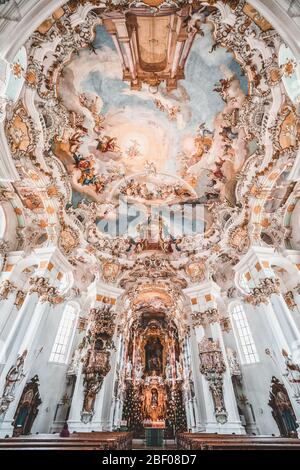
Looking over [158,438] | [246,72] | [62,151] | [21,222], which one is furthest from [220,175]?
[158,438]

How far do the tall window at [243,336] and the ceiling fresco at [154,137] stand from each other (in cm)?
197

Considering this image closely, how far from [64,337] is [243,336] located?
1050 cm

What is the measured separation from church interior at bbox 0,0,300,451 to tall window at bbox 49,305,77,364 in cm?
8

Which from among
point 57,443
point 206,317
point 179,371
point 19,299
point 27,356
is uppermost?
point 206,317

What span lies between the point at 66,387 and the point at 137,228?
9785 millimetres

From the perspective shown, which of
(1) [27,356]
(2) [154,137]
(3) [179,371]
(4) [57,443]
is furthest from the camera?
(3) [179,371]

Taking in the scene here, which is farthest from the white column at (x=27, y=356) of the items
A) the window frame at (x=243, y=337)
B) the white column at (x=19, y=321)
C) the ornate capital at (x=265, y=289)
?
the window frame at (x=243, y=337)

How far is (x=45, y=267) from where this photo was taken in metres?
11.8

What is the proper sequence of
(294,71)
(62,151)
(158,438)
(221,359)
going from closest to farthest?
(294,71)
(62,151)
(221,359)
(158,438)

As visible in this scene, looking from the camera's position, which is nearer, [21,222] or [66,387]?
[21,222]

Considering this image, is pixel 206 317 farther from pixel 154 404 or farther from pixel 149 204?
pixel 154 404

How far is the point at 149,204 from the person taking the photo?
14.6m

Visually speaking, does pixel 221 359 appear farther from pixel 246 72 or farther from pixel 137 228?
pixel 246 72

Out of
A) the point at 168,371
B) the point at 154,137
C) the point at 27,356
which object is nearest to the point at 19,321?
the point at 27,356
